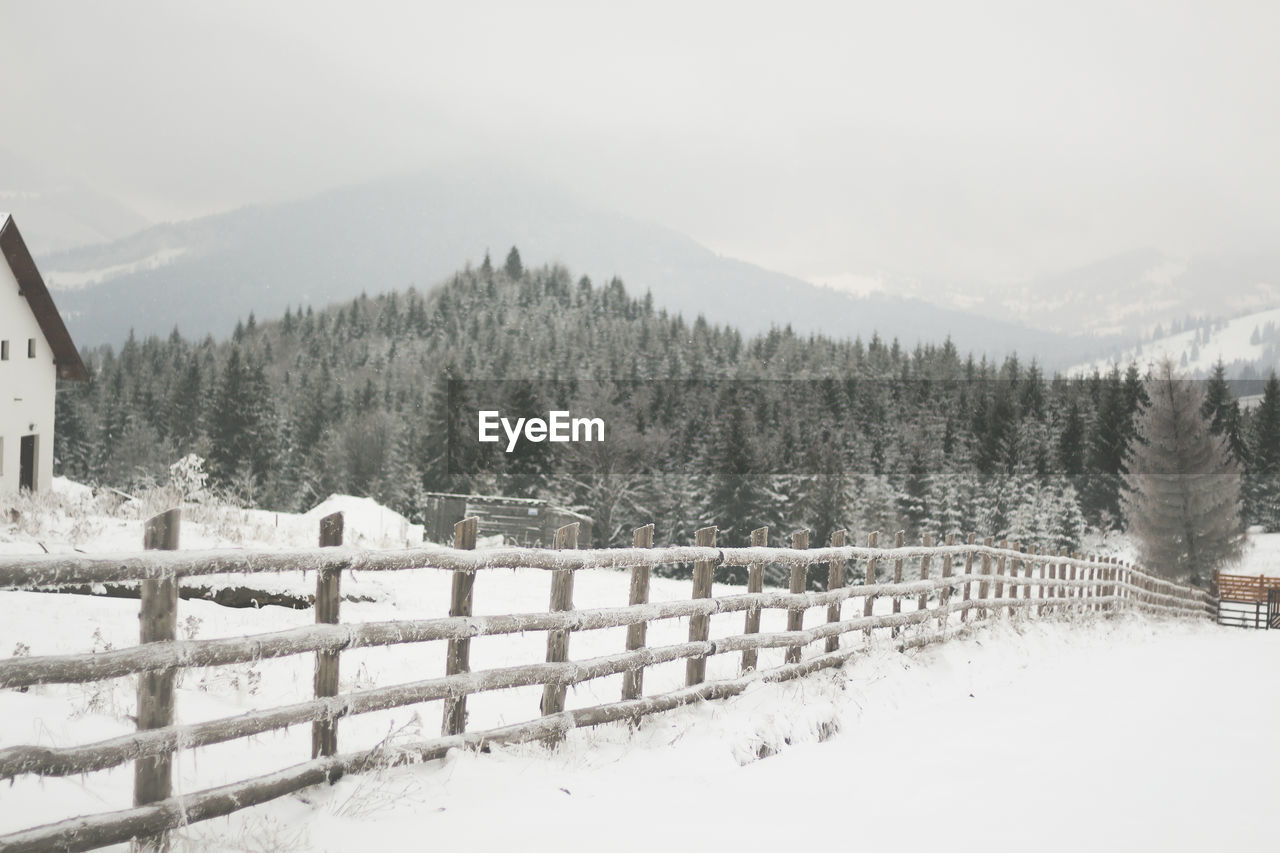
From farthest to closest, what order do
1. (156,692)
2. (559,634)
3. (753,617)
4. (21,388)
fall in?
(21,388)
(753,617)
(559,634)
(156,692)

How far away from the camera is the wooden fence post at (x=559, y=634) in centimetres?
612

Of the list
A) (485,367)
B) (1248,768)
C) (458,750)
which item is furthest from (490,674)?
(485,367)

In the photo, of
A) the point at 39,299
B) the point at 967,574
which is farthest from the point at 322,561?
the point at 39,299

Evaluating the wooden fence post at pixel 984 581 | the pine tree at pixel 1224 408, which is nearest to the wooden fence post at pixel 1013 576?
the wooden fence post at pixel 984 581

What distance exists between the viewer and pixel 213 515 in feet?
47.6

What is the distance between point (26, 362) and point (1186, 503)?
5167 cm

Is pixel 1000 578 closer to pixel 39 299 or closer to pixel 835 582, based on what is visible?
pixel 835 582

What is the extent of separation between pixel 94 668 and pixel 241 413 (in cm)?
8979

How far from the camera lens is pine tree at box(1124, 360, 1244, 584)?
46.1 m

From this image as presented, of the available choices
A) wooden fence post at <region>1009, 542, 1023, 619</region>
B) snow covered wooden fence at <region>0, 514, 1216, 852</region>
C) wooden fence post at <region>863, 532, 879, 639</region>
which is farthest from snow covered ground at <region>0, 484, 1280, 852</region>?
wooden fence post at <region>1009, 542, 1023, 619</region>

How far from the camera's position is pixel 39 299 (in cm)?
2630

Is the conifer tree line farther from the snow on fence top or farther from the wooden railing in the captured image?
the snow on fence top

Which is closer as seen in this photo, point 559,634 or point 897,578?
point 559,634

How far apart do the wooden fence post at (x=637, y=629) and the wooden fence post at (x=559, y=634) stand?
2.03 feet
